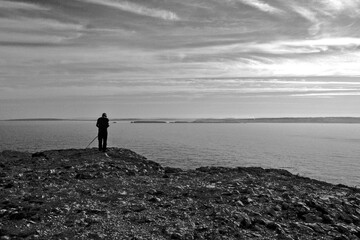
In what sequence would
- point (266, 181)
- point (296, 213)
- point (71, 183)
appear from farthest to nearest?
point (266, 181)
point (71, 183)
point (296, 213)

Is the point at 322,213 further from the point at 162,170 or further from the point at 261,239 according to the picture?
the point at 162,170

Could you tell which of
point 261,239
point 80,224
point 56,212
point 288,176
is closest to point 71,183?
point 56,212

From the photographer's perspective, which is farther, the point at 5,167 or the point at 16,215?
the point at 5,167

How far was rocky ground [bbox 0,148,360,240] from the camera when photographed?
11273mm

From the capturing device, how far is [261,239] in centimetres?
1148

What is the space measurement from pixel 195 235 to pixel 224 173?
12.4 meters

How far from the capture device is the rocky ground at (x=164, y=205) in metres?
11.3

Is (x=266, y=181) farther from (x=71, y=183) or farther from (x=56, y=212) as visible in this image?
(x=56, y=212)

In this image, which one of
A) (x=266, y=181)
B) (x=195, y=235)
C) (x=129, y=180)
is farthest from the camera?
(x=266, y=181)

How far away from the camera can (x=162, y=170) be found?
80.2 ft

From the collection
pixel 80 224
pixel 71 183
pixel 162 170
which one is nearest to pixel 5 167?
pixel 71 183

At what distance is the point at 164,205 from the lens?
14102mm

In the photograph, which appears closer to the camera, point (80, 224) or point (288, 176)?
point (80, 224)

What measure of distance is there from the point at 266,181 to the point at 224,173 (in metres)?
3.47
